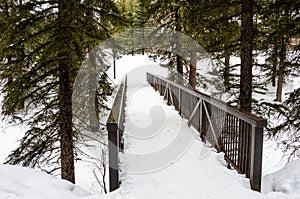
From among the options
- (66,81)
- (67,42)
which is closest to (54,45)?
(67,42)

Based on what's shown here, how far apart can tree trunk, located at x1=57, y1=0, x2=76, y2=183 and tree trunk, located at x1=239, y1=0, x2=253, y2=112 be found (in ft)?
11.6

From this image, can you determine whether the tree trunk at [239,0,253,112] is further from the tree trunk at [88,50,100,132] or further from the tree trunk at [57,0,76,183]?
the tree trunk at [88,50,100,132]

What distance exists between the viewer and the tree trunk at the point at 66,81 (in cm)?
482

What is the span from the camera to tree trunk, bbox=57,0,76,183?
15.8 ft

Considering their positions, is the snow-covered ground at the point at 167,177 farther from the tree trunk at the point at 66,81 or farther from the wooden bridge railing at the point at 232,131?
the tree trunk at the point at 66,81

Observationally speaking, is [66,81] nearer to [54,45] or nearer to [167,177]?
[54,45]

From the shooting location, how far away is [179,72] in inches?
489

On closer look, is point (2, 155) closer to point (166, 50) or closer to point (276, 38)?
point (166, 50)

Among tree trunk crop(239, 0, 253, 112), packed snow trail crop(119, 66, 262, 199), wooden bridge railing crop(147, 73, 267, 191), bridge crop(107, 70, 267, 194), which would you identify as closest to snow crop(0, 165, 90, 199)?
bridge crop(107, 70, 267, 194)

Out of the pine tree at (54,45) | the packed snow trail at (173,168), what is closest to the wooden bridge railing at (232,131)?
the packed snow trail at (173,168)

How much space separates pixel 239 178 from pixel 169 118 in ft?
14.6

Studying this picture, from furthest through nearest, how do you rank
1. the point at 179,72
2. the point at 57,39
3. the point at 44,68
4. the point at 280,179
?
the point at 179,72
the point at 44,68
the point at 57,39
the point at 280,179

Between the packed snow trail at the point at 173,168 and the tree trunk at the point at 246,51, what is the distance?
141 cm

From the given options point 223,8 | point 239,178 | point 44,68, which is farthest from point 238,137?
point 44,68
